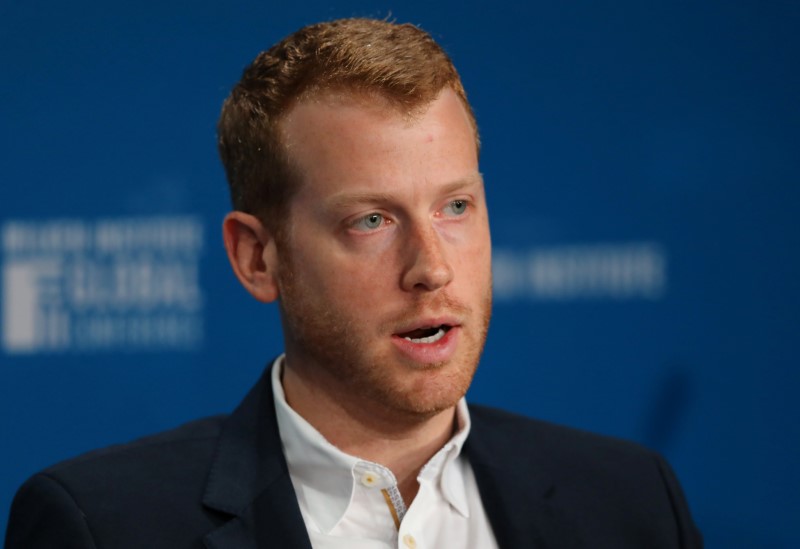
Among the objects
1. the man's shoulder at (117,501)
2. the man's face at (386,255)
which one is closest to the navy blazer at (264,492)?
the man's shoulder at (117,501)

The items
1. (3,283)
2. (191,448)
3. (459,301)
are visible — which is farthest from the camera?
(3,283)

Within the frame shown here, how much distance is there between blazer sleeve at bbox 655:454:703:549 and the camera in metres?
1.96

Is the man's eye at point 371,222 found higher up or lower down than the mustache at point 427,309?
higher up

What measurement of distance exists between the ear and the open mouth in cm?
27

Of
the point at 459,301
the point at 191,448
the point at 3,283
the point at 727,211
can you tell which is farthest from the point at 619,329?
the point at 3,283

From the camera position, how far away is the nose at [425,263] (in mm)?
1673

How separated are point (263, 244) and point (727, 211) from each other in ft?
4.39

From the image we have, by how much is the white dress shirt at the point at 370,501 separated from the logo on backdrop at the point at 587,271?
0.89m

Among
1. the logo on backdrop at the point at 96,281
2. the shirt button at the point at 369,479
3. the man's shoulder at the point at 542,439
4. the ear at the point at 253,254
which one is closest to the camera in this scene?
the shirt button at the point at 369,479

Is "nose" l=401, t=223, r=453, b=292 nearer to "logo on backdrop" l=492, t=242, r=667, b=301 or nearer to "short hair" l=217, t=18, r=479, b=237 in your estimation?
"short hair" l=217, t=18, r=479, b=237

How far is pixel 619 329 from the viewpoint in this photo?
2699 millimetres

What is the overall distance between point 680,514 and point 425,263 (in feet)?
2.44

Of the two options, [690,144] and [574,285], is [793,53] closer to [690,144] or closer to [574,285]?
[690,144]

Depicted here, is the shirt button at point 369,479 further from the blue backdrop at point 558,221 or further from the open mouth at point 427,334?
the blue backdrop at point 558,221
